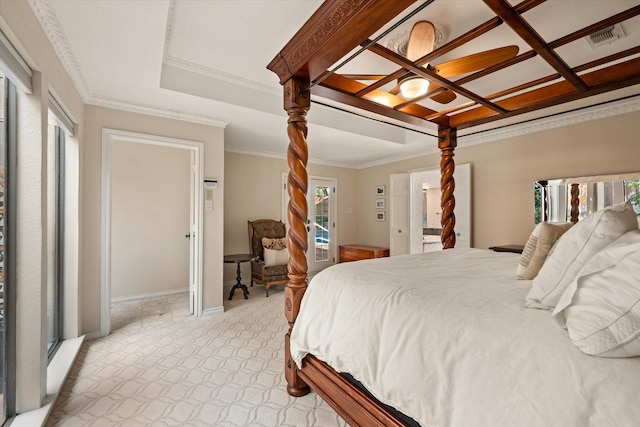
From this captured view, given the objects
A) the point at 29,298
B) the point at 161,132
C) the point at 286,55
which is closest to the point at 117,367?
the point at 29,298

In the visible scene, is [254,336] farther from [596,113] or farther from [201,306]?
[596,113]

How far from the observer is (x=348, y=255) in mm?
6008

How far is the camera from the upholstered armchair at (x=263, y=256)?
4.32 m

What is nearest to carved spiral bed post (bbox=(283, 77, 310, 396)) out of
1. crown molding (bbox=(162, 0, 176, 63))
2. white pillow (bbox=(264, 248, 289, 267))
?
crown molding (bbox=(162, 0, 176, 63))

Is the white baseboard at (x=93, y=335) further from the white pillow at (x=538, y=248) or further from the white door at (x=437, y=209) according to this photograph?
the white door at (x=437, y=209)

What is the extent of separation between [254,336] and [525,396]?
2.54 meters

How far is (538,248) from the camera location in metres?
1.39

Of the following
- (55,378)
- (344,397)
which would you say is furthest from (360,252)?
(55,378)

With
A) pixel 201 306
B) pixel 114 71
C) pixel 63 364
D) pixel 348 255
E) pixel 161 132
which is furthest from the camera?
pixel 348 255

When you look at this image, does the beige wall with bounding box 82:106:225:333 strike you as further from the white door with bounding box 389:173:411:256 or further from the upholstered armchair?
the white door with bounding box 389:173:411:256

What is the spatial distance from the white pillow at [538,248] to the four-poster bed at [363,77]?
2.94 ft

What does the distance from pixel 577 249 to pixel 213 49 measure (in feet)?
8.83

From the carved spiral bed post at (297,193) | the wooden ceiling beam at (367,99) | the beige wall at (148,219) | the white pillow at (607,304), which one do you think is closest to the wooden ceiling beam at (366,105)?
the wooden ceiling beam at (367,99)

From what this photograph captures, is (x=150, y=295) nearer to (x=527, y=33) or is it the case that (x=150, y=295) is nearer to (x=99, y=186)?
(x=99, y=186)
